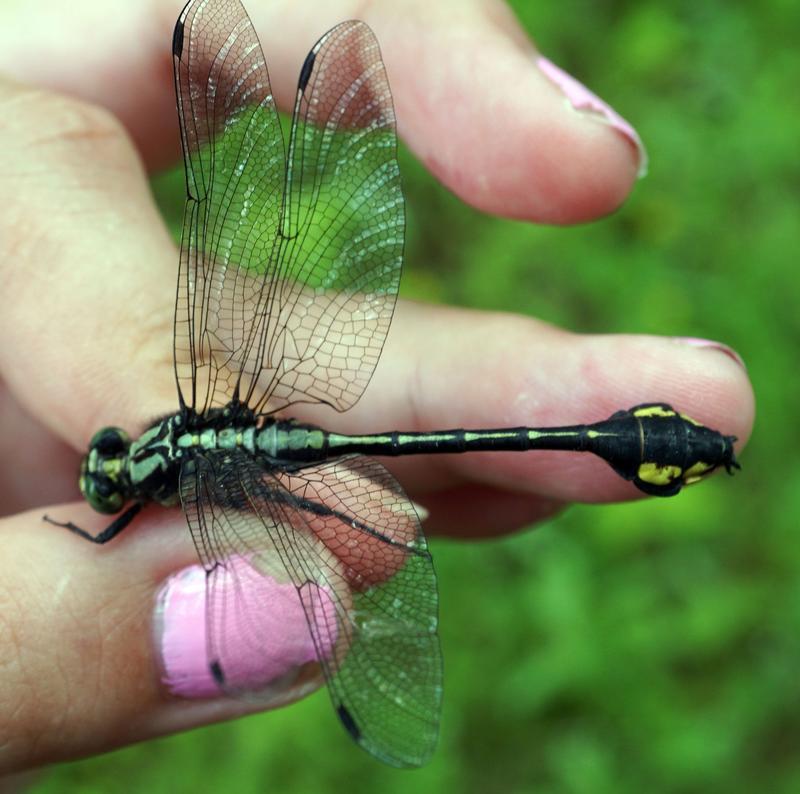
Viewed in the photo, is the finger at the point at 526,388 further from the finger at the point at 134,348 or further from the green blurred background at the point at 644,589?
the green blurred background at the point at 644,589

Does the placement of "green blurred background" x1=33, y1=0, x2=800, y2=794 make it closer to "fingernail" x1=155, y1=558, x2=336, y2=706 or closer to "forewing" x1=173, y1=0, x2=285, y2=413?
"fingernail" x1=155, y1=558, x2=336, y2=706

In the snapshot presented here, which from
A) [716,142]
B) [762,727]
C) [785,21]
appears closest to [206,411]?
[762,727]

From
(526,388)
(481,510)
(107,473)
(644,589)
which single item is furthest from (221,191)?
(644,589)

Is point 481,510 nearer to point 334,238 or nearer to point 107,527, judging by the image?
point 334,238

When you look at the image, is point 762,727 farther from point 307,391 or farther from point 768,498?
point 307,391

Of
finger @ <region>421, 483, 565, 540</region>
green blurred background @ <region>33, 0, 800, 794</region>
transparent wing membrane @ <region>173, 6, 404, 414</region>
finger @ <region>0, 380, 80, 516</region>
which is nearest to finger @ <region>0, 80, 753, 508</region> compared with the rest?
transparent wing membrane @ <region>173, 6, 404, 414</region>

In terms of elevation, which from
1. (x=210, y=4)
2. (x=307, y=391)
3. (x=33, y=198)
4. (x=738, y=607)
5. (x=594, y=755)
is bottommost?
(x=594, y=755)
